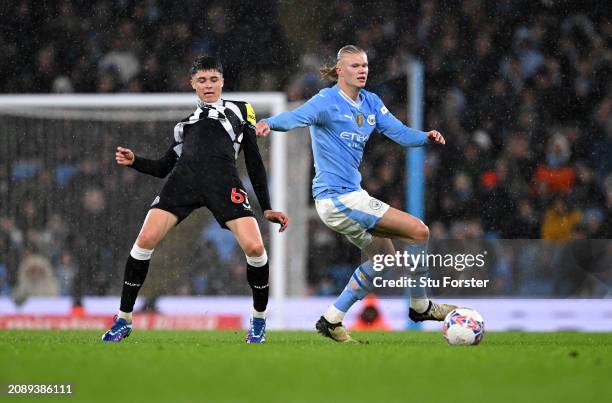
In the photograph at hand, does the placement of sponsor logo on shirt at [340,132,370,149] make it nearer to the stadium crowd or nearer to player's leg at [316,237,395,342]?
player's leg at [316,237,395,342]

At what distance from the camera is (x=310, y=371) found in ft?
16.4

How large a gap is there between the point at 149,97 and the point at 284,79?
3.85m

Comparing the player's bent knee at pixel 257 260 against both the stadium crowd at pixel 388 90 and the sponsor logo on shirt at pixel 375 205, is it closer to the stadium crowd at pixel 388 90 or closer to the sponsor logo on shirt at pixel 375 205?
the sponsor logo on shirt at pixel 375 205

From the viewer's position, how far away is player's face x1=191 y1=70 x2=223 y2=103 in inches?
277

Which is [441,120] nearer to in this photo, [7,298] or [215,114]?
[7,298]

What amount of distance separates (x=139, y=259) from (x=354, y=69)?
5.77ft

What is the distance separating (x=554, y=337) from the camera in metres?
8.52

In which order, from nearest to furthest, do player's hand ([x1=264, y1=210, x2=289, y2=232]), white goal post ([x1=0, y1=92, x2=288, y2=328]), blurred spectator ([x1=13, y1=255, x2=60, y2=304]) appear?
player's hand ([x1=264, y1=210, x2=289, y2=232]) < white goal post ([x1=0, y1=92, x2=288, y2=328]) < blurred spectator ([x1=13, y1=255, x2=60, y2=304])

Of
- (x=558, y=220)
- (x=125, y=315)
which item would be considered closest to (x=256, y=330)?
(x=125, y=315)

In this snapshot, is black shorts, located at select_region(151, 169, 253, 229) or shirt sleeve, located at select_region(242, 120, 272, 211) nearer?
black shorts, located at select_region(151, 169, 253, 229)

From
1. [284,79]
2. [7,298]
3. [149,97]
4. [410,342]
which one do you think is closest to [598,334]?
[410,342]

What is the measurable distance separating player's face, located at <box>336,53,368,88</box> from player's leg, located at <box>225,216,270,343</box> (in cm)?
108

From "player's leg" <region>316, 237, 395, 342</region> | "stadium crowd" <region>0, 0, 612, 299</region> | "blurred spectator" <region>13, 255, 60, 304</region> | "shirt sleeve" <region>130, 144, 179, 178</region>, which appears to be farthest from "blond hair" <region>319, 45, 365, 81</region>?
"blurred spectator" <region>13, 255, 60, 304</region>

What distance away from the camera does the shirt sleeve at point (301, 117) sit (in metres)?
6.71
